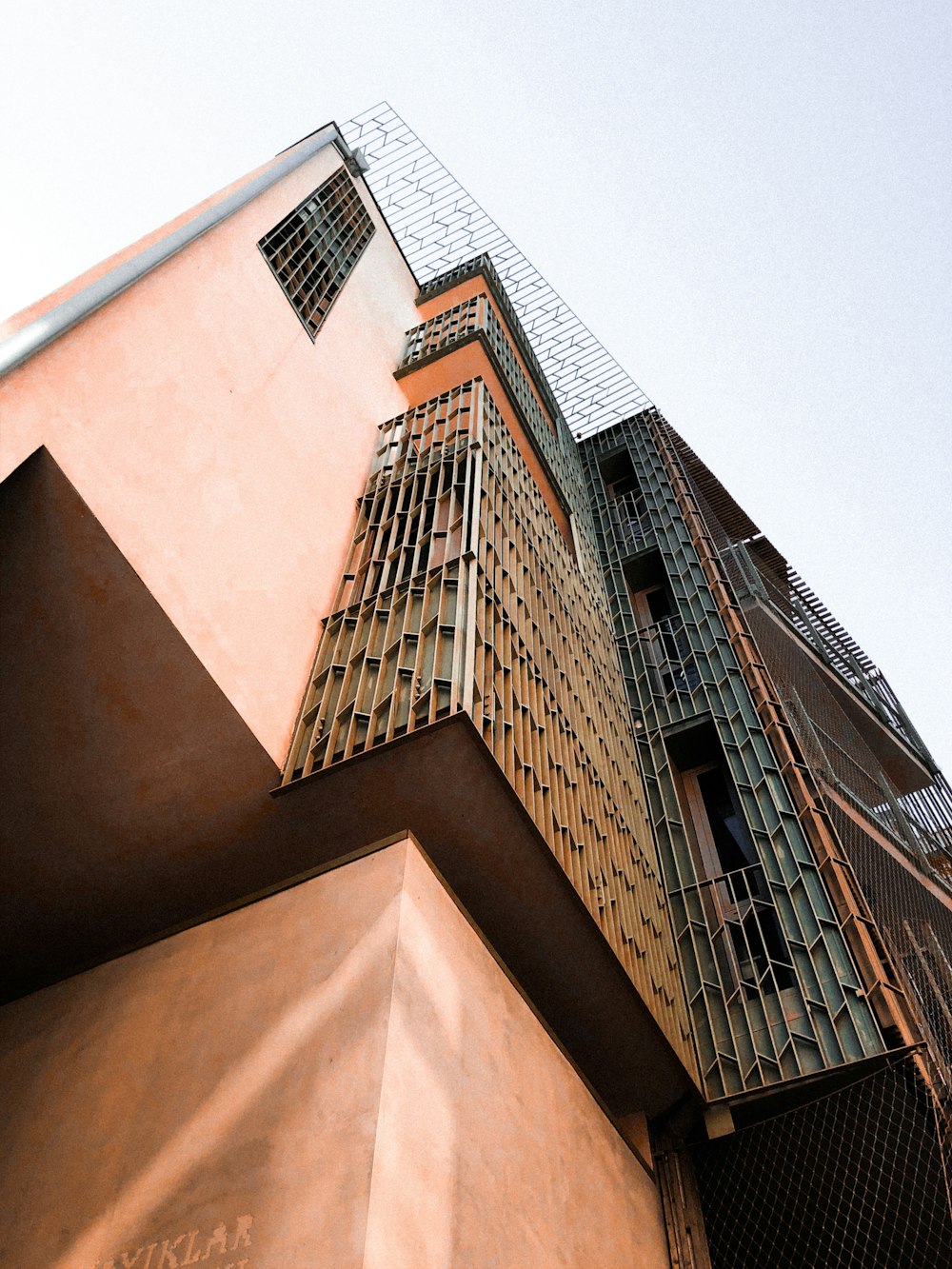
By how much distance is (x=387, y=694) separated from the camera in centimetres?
633

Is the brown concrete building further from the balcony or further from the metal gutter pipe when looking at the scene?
the balcony

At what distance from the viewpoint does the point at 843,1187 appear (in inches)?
289

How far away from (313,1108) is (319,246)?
10078 millimetres

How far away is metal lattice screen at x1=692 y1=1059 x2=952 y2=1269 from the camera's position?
282 inches

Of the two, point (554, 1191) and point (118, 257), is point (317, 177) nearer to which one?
point (118, 257)

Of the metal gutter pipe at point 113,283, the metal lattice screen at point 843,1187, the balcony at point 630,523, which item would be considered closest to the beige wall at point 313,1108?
the metal lattice screen at point 843,1187

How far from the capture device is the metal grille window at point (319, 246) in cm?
975

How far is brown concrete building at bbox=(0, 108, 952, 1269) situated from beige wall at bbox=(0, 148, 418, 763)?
34 millimetres

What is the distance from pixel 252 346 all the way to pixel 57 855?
14.9ft

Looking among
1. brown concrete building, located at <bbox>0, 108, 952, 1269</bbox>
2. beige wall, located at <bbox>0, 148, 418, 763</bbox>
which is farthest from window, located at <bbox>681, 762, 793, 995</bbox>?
beige wall, located at <bbox>0, 148, 418, 763</bbox>

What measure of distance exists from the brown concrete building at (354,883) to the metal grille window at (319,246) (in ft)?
0.37

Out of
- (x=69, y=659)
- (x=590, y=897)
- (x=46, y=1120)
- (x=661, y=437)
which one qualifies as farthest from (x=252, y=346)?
(x=661, y=437)

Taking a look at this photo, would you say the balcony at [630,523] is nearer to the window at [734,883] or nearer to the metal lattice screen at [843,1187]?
the window at [734,883]

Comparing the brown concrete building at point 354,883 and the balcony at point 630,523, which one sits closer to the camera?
the brown concrete building at point 354,883
